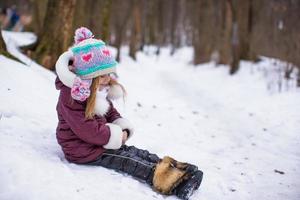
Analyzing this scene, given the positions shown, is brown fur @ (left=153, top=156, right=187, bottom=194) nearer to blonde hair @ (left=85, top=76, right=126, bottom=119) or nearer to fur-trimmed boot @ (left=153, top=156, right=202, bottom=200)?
fur-trimmed boot @ (left=153, top=156, right=202, bottom=200)

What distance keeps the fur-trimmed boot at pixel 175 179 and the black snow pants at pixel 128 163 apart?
81mm

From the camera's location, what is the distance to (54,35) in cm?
672

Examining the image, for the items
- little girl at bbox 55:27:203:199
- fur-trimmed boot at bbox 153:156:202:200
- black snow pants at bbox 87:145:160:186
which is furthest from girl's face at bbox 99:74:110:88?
fur-trimmed boot at bbox 153:156:202:200

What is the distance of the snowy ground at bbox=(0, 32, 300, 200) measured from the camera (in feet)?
9.51

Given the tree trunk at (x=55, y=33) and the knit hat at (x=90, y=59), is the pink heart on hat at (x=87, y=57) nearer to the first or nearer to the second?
the knit hat at (x=90, y=59)

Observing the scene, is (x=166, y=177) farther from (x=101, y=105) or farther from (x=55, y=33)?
(x=55, y=33)

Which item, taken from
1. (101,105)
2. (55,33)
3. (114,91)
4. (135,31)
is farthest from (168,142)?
(135,31)

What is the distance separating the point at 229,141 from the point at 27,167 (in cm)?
346

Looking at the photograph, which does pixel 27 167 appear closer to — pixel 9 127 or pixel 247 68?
pixel 9 127

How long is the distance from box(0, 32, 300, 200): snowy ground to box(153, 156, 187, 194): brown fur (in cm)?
8

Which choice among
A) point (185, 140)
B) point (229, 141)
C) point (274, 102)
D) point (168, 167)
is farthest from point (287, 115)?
point (168, 167)

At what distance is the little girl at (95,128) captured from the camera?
123 inches

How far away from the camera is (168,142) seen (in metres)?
5.11

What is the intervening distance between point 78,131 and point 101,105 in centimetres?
33
